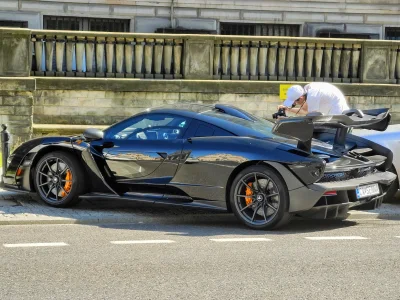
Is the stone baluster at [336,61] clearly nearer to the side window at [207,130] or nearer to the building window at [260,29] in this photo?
the building window at [260,29]

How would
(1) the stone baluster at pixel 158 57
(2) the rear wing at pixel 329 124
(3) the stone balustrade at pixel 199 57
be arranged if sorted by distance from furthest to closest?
(1) the stone baluster at pixel 158 57 < (3) the stone balustrade at pixel 199 57 < (2) the rear wing at pixel 329 124

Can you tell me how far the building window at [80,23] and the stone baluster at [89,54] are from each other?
7890 mm

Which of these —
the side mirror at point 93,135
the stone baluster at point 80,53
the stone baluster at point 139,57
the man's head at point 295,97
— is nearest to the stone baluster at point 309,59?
the stone baluster at point 139,57

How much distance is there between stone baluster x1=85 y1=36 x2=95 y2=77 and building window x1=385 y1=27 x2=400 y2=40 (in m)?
12.6

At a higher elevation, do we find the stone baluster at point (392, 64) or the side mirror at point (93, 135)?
the stone baluster at point (392, 64)

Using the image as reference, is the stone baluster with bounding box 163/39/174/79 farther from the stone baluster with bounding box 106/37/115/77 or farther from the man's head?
the man's head

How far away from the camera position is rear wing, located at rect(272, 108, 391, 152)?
11.4 metres

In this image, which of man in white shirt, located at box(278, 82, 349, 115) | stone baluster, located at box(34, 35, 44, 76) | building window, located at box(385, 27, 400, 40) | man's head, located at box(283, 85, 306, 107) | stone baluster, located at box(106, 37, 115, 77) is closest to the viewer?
man in white shirt, located at box(278, 82, 349, 115)

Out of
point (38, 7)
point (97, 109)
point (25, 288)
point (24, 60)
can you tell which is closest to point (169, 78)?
point (97, 109)

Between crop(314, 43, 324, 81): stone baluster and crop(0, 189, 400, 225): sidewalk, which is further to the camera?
crop(314, 43, 324, 81): stone baluster

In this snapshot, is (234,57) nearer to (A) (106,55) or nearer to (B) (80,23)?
(A) (106,55)

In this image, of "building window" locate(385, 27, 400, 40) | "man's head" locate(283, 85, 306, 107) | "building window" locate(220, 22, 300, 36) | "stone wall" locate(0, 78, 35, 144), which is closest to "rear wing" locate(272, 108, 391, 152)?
"man's head" locate(283, 85, 306, 107)

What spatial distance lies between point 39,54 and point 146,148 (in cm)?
838

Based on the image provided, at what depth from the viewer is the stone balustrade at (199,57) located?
20141mm
